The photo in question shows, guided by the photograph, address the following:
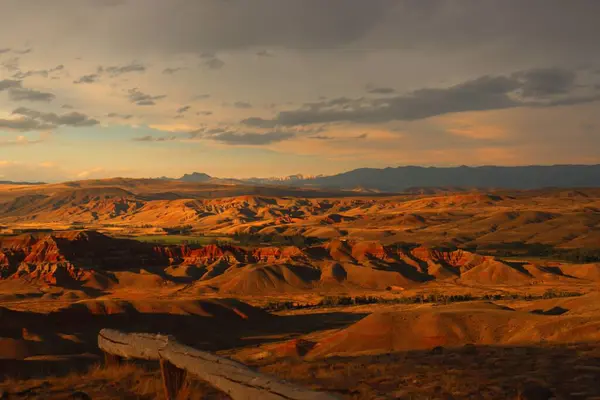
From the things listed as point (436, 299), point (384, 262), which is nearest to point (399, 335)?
point (436, 299)

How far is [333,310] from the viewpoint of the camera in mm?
72562

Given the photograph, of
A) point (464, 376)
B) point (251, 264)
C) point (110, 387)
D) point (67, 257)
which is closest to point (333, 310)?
point (251, 264)

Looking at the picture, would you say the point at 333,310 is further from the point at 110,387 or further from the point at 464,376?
the point at 110,387

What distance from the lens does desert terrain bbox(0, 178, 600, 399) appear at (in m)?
12.9

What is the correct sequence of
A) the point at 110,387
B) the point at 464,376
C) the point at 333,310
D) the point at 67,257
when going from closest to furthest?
the point at 110,387 < the point at 464,376 < the point at 333,310 < the point at 67,257

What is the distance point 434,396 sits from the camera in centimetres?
1098

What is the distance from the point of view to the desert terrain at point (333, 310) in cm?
1290

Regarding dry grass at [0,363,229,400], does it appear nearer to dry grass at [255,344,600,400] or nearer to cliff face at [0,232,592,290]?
dry grass at [255,344,600,400]

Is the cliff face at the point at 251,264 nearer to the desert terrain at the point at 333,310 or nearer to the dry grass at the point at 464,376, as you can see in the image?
the desert terrain at the point at 333,310

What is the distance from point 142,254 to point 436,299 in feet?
225

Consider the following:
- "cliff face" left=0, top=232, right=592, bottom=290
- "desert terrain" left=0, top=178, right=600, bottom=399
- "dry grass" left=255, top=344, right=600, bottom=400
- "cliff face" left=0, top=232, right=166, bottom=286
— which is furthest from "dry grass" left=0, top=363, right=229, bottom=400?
"cliff face" left=0, top=232, right=166, bottom=286

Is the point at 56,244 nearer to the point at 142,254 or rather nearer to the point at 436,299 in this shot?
the point at 142,254

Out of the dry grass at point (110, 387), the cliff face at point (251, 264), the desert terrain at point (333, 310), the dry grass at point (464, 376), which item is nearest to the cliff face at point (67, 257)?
the cliff face at point (251, 264)

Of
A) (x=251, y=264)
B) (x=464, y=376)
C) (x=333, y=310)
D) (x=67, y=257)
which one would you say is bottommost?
(x=333, y=310)
